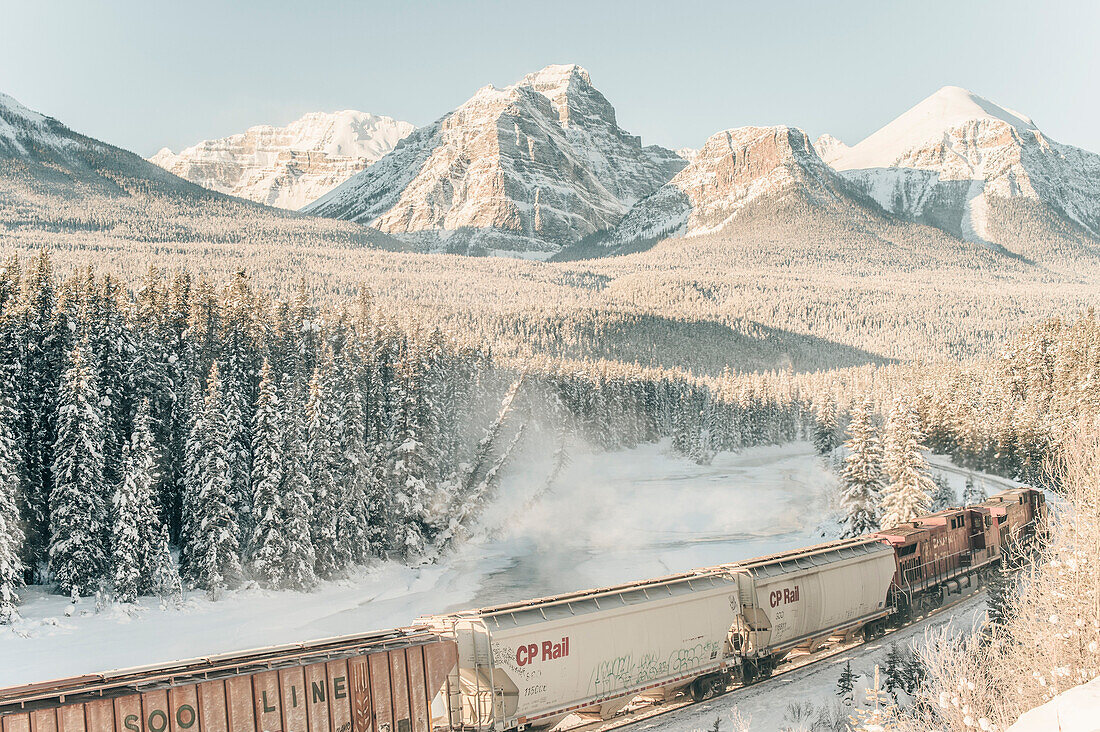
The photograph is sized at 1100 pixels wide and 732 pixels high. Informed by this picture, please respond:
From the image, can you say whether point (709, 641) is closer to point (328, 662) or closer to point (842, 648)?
point (842, 648)

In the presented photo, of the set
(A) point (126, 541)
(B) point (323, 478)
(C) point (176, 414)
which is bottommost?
(A) point (126, 541)

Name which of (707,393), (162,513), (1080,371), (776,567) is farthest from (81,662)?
(707,393)

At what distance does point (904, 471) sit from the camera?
49000 mm

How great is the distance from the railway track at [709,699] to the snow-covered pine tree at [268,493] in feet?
95.4

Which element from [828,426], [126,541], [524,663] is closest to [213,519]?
[126,541]

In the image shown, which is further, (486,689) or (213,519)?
(213,519)

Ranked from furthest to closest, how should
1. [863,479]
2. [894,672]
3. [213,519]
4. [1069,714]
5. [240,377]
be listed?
1. [863,479]
2. [240,377]
3. [213,519]
4. [894,672]
5. [1069,714]

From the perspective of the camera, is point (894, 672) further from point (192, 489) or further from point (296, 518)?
point (192, 489)

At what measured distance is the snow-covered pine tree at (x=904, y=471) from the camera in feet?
158

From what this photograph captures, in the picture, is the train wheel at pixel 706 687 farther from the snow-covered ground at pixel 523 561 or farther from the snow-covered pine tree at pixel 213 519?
the snow-covered pine tree at pixel 213 519

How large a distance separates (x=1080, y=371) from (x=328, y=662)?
84977mm

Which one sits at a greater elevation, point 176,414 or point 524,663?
point 176,414

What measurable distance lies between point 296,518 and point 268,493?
2306 millimetres

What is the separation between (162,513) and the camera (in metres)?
45.8
